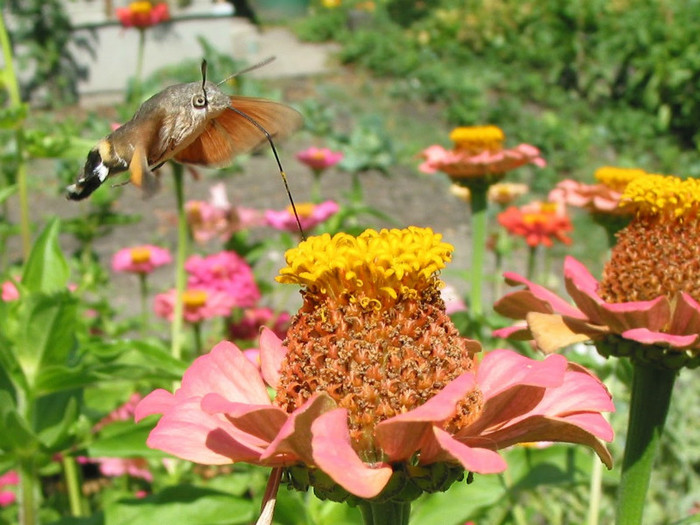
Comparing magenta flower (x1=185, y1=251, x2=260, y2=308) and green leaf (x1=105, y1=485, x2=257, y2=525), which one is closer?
green leaf (x1=105, y1=485, x2=257, y2=525)

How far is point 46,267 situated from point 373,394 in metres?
0.79

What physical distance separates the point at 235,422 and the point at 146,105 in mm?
449

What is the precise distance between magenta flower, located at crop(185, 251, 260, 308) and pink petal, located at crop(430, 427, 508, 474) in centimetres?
151

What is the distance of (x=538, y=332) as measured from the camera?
903mm

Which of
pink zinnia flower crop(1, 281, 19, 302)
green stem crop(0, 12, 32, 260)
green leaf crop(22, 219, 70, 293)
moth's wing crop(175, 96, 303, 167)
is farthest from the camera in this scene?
pink zinnia flower crop(1, 281, 19, 302)

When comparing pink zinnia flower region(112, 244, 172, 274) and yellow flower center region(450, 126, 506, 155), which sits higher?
yellow flower center region(450, 126, 506, 155)

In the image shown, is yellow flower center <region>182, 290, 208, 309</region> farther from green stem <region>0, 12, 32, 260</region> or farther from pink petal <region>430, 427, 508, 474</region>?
pink petal <region>430, 427, 508, 474</region>

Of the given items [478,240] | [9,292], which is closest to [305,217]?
[478,240]

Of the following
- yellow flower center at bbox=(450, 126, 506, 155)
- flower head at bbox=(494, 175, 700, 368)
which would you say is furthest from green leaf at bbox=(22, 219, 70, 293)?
yellow flower center at bbox=(450, 126, 506, 155)

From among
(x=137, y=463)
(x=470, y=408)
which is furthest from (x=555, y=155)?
(x=470, y=408)

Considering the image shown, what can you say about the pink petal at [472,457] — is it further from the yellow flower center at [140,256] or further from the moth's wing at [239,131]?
the yellow flower center at [140,256]

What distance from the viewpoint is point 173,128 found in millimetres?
910

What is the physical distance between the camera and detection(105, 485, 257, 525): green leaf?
1125 mm

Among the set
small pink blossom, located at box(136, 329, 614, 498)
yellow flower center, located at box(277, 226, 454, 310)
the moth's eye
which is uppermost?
the moth's eye
